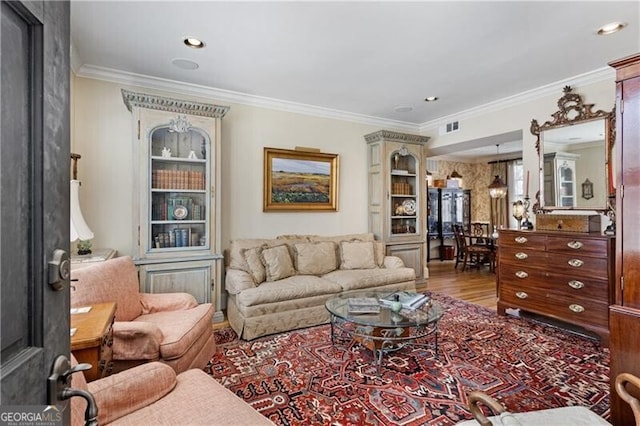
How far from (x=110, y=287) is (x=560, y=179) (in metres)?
4.72

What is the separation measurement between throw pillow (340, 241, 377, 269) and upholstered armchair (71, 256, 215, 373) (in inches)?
83.3

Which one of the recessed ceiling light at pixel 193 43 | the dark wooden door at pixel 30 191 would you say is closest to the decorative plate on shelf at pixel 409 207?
the recessed ceiling light at pixel 193 43

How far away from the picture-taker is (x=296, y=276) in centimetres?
389

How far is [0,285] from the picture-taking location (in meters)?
0.48

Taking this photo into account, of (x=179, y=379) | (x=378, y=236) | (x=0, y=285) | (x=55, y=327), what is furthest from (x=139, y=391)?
(x=378, y=236)

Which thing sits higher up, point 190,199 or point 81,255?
point 190,199

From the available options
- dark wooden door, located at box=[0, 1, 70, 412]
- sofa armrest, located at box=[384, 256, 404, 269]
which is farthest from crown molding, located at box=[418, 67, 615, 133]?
dark wooden door, located at box=[0, 1, 70, 412]

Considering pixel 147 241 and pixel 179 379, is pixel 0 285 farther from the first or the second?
pixel 147 241

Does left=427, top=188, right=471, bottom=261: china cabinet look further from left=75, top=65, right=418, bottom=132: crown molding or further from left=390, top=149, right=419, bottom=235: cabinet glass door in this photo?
left=75, top=65, right=418, bottom=132: crown molding

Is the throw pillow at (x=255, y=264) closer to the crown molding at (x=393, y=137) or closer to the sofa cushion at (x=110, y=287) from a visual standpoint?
the sofa cushion at (x=110, y=287)

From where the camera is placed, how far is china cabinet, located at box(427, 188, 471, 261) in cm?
816

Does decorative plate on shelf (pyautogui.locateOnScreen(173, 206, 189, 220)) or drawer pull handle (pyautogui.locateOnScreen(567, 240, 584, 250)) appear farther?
decorative plate on shelf (pyautogui.locateOnScreen(173, 206, 189, 220))

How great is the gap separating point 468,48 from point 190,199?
3242 mm

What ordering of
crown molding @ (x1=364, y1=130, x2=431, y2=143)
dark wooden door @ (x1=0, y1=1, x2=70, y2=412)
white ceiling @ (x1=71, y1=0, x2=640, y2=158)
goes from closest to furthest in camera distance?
dark wooden door @ (x1=0, y1=1, x2=70, y2=412) → white ceiling @ (x1=71, y1=0, x2=640, y2=158) → crown molding @ (x1=364, y1=130, x2=431, y2=143)
